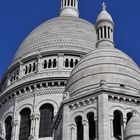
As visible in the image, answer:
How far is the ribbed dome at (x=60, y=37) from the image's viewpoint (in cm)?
5067

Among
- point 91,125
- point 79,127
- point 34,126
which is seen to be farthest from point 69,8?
point 91,125

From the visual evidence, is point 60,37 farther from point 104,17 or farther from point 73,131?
point 73,131

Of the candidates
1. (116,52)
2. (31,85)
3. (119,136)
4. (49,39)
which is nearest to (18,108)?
(31,85)

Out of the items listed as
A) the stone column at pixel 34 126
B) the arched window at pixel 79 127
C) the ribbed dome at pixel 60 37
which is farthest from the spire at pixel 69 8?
the arched window at pixel 79 127

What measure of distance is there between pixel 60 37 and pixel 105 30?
403 inches

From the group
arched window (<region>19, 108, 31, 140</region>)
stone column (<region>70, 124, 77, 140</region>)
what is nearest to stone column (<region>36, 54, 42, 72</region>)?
arched window (<region>19, 108, 31, 140</region>)

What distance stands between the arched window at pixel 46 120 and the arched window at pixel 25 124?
3.45 ft

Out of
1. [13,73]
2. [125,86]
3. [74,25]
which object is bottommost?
[125,86]

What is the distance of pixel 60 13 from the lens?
59.0m

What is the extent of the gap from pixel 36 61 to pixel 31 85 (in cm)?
297

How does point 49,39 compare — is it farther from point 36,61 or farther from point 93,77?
point 93,77

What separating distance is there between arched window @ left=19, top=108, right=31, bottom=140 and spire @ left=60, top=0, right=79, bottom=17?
14.3 metres

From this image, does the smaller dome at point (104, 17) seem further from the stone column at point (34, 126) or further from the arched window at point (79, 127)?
the arched window at point (79, 127)

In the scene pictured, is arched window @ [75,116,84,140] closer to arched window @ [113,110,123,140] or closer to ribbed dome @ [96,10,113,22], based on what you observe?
arched window @ [113,110,123,140]
